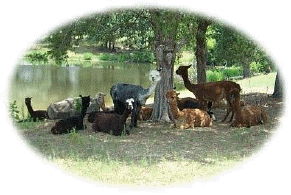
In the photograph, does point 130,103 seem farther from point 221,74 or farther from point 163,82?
point 221,74

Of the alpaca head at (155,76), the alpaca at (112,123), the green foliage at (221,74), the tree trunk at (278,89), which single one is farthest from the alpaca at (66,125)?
the green foliage at (221,74)

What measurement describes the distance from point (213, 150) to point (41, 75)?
21261mm

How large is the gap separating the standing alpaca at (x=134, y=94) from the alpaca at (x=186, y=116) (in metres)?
A: 0.49

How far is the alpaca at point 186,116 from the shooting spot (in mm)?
9406

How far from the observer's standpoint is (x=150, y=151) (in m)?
7.70

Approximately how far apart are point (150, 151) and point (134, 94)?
2.51m

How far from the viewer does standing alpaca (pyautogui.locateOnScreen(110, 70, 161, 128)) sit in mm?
9648

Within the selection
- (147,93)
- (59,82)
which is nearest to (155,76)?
(147,93)

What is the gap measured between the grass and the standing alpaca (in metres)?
0.47

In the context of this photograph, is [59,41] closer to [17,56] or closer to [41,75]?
[17,56]

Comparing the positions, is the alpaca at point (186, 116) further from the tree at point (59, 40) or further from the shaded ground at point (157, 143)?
the tree at point (59, 40)

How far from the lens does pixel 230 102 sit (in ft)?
33.3

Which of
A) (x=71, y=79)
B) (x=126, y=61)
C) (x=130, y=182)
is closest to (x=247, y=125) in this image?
(x=130, y=182)

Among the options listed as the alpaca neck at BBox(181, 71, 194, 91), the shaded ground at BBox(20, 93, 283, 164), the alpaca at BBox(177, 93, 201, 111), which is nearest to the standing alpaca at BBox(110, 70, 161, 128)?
the shaded ground at BBox(20, 93, 283, 164)
